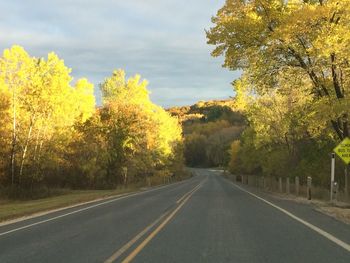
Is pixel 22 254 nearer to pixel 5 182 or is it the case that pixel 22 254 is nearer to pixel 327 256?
pixel 327 256

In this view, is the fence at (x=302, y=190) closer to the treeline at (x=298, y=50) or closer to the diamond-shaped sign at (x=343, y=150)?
the treeline at (x=298, y=50)

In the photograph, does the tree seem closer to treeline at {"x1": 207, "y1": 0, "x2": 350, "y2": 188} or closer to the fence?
treeline at {"x1": 207, "y1": 0, "x2": 350, "y2": 188}

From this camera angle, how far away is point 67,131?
5350 cm

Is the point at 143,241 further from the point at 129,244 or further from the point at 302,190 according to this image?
the point at 302,190

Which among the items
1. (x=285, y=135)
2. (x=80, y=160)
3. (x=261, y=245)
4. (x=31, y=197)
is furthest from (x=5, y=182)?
(x=261, y=245)

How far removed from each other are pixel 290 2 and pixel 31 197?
26641 millimetres

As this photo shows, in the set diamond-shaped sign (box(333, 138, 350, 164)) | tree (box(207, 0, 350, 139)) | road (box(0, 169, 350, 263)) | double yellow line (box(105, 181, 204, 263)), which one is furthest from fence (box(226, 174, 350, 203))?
double yellow line (box(105, 181, 204, 263))

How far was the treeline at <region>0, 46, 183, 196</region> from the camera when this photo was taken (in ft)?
143

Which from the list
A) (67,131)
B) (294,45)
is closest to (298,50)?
(294,45)

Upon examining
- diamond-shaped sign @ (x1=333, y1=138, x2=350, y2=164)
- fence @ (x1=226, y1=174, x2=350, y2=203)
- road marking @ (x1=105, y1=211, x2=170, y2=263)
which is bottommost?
road marking @ (x1=105, y1=211, x2=170, y2=263)

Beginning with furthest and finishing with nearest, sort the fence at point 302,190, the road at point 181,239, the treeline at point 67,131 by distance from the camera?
the treeline at point 67,131
the fence at point 302,190
the road at point 181,239

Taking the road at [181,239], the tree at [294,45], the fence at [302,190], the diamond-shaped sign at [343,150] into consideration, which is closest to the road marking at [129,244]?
the road at [181,239]

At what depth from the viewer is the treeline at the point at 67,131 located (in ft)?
143

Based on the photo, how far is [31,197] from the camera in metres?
41.3
